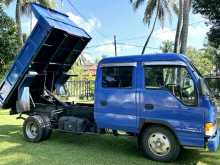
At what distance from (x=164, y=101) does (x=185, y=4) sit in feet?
39.6

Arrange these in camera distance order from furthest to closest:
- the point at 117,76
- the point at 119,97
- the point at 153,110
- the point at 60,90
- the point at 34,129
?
the point at 60,90 → the point at 34,129 → the point at 117,76 → the point at 119,97 → the point at 153,110

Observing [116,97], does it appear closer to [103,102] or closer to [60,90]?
[103,102]

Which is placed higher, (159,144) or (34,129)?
(34,129)

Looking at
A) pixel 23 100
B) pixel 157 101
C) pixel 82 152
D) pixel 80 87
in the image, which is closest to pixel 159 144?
pixel 157 101

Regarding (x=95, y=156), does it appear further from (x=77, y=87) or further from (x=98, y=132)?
(x=77, y=87)

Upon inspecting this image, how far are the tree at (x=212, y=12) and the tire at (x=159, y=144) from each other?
7.19m

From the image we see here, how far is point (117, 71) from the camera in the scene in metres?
8.36

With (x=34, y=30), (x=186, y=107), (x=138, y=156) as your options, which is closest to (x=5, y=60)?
(x=34, y=30)

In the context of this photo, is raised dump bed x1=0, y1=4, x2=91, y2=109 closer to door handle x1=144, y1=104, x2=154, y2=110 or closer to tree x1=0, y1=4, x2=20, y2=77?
door handle x1=144, y1=104, x2=154, y2=110

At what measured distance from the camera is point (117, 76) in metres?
8.34

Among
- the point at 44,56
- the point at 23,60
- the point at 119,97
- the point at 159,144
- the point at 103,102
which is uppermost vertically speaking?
the point at 44,56

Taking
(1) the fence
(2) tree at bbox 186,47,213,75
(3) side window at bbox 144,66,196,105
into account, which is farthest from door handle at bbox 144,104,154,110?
(2) tree at bbox 186,47,213,75

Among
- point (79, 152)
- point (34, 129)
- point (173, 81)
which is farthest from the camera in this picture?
point (34, 129)

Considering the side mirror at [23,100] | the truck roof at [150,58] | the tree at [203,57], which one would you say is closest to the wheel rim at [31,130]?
the side mirror at [23,100]
